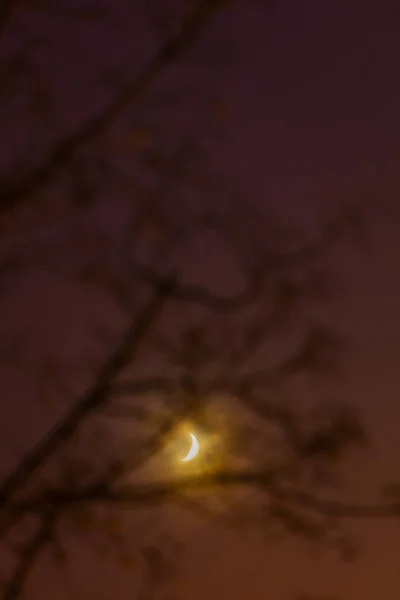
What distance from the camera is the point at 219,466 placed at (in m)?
3.69

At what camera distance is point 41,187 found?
11.9 feet

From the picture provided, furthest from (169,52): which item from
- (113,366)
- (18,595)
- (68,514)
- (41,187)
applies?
(18,595)

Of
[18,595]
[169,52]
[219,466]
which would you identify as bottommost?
[18,595]

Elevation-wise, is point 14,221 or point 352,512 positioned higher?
point 14,221

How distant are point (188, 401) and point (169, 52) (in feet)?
3.48

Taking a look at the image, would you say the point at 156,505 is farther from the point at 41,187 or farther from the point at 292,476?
the point at 41,187

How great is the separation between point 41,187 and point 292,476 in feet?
3.81

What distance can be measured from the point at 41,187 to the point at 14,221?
5.5 inches

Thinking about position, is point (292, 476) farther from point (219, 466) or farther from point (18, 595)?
point (18, 595)

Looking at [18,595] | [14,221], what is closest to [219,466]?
[18,595]

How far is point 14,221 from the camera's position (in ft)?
12.1

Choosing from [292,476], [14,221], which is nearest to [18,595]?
[292,476]

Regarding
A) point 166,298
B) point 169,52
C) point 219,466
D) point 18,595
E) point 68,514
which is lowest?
point 18,595

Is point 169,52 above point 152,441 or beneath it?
above
